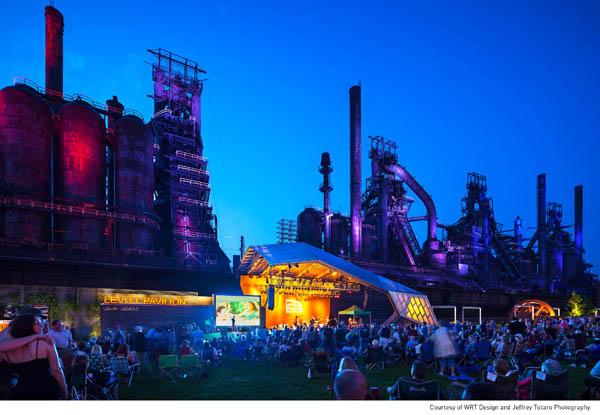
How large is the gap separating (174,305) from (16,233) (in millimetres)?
9182

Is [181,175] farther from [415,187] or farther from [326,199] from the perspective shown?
[415,187]

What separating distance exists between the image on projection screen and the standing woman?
18500mm

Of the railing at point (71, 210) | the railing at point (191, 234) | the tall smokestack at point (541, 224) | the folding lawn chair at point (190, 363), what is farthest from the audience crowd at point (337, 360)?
the tall smokestack at point (541, 224)

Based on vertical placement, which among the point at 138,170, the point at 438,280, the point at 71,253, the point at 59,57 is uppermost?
the point at 59,57

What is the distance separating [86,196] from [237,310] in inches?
546

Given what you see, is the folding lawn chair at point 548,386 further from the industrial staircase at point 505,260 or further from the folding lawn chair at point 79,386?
the industrial staircase at point 505,260

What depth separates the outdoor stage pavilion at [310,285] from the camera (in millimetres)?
25953

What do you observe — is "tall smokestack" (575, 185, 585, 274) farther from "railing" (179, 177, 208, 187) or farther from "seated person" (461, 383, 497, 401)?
"seated person" (461, 383, 497, 401)

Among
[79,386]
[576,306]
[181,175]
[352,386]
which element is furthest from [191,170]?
[576,306]

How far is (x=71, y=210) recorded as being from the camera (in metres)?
31.3
